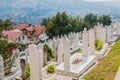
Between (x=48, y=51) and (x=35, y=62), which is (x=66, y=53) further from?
(x=48, y=51)

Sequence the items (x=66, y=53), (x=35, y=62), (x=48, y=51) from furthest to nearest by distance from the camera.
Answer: (x=48, y=51) → (x=66, y=53) → (x=35, y=62)

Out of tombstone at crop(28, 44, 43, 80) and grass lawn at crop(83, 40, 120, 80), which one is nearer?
tombstone at crop(28, 44, 43, 80)

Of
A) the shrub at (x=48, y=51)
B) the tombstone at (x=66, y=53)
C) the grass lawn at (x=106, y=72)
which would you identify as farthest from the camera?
the shrub at (x=48, y=51)

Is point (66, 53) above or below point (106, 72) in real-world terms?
above

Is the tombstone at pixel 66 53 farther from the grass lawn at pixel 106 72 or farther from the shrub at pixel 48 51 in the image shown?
the shrub at pixel 48 51

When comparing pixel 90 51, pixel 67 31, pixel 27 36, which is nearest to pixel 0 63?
pixel 90 51

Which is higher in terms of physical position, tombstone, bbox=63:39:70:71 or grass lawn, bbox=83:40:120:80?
tombstone, bbox=63:39:70:71

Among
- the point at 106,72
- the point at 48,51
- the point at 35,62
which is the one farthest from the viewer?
the point at 48,51

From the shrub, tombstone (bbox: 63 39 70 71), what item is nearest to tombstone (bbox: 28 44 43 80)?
tombstone (bbox: 63 39 70 71)

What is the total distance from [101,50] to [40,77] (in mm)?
8310

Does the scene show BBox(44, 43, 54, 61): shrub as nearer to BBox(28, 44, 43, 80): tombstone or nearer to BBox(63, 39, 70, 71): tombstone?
BBox(63, 39, 70, 71): tombstone

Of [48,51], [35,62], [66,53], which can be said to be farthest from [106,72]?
[48,51]

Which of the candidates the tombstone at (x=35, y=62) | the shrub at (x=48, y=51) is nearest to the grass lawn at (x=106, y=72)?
the tombstone at (x=35, y=62)

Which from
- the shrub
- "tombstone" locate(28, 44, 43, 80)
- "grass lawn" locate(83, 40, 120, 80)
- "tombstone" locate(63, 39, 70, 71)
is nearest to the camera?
"tombstone" locate(28, 44, 43, 80)
